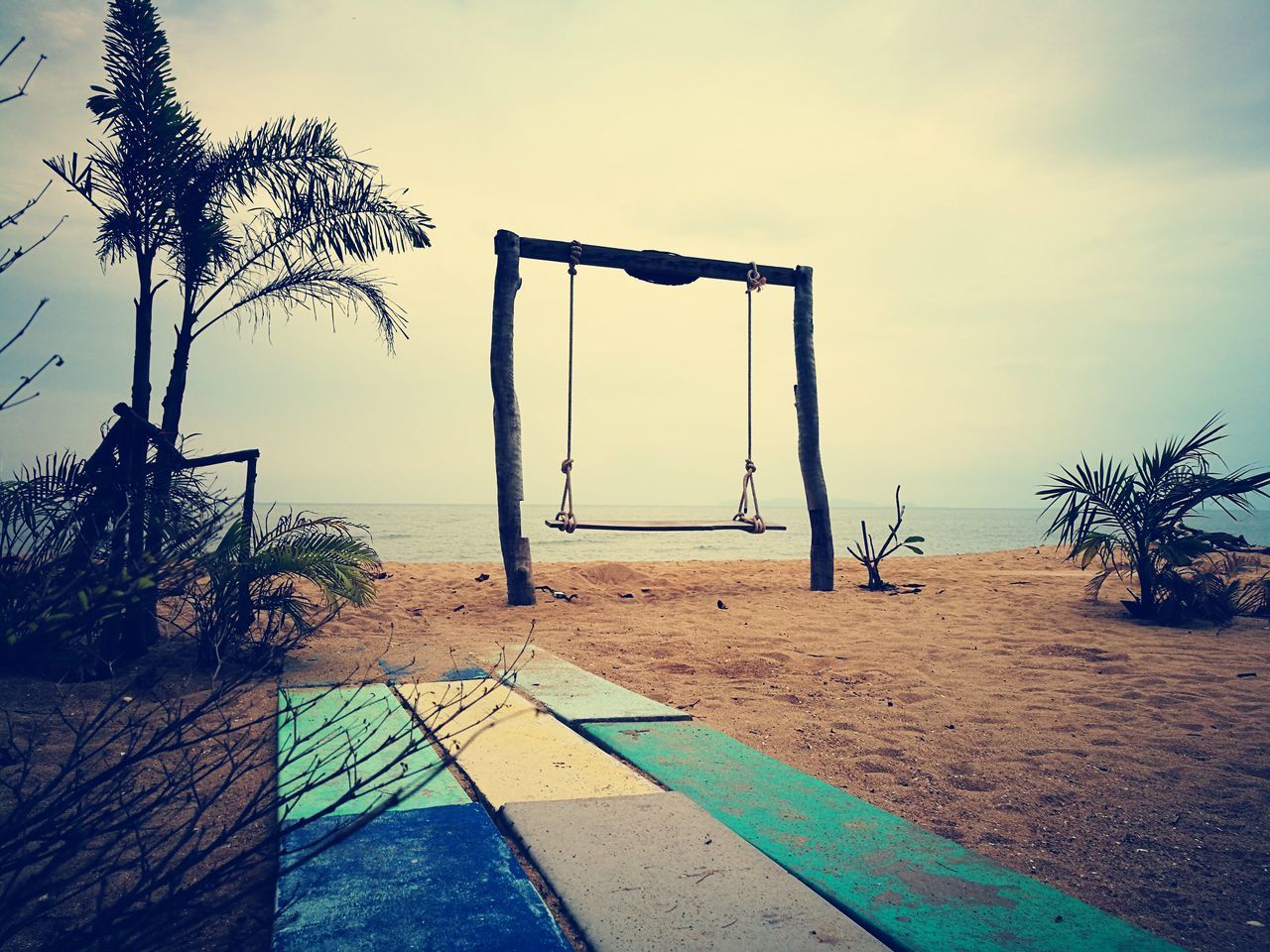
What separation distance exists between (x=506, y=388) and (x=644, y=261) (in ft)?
5.92

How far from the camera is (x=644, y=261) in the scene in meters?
7.39

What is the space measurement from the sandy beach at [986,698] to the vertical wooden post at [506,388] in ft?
3.11

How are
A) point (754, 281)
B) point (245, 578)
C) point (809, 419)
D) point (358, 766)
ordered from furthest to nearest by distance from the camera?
point (809, 419)
point (754, 281)
point (245, 578)
point (358, 766)

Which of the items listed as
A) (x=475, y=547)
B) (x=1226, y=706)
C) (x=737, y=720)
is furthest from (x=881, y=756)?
(x=475, y=547)

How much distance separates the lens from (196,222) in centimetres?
472

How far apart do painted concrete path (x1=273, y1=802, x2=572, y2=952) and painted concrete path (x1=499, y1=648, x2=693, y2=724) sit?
37.0 inches

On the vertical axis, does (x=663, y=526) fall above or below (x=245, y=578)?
above

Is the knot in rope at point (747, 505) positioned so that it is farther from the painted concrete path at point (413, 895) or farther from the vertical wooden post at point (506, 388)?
the painted concrete path at point (413, 895)

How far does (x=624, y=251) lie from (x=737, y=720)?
501 centimetres

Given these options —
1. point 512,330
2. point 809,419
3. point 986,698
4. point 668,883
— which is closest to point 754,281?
point 809,419

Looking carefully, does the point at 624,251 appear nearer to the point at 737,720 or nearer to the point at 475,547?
the point at 737,720

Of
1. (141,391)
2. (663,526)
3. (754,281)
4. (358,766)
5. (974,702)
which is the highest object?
(754,281)

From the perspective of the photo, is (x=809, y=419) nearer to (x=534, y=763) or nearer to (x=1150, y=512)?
(x=1150, y=512)

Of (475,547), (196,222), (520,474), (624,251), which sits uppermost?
(624,251)
